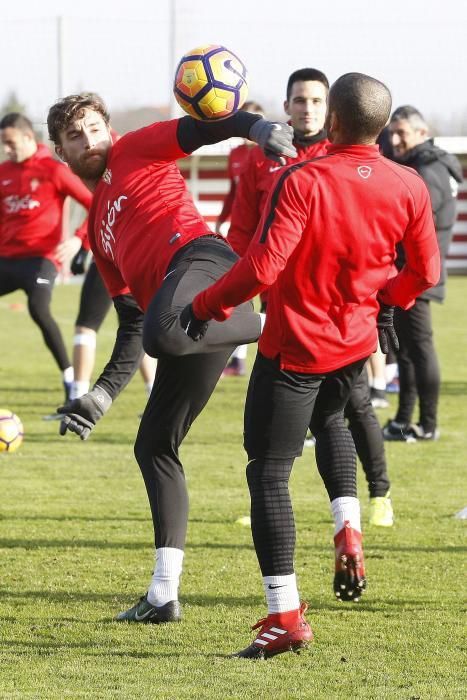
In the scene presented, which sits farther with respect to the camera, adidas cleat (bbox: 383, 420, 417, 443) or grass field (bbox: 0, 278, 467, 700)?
adidas cleat (bbox: 383, 420, 417, 443)

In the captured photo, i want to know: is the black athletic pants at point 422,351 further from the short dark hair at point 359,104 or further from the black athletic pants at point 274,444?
the short dark hair at point 359,104

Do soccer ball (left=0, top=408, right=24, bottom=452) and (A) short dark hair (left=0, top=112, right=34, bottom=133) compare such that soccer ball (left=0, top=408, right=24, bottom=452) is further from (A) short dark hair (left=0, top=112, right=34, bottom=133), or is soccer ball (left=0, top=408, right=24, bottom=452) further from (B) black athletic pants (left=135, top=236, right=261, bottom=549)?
(B) black athletic pants (left=135, top=236, right=261, bottom=549)

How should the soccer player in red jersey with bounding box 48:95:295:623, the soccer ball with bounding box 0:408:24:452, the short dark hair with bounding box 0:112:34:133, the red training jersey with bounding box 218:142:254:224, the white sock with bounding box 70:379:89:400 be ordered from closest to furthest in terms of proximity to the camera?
the soccer player in red jersey with bounding box 48:95:295:623 < the soccer ball with bounding box 0:408:24:452 < the white sock with bounding box 70:379:89:400 < the short dark hair with bounding box 0:112:34:133 < the red training jersey with bounding box 218:142:254:224

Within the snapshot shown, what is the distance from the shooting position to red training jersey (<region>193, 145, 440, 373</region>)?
4.04 meters

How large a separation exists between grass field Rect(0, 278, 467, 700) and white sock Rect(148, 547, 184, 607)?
0.43 ft

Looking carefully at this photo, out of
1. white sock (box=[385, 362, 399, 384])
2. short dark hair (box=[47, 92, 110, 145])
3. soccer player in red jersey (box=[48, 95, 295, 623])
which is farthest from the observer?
white sock (box=[385, 362, 399, 384])

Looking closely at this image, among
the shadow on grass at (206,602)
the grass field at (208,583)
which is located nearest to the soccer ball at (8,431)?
the grass field at (208,583)

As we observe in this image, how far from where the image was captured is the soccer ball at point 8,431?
8656 mm

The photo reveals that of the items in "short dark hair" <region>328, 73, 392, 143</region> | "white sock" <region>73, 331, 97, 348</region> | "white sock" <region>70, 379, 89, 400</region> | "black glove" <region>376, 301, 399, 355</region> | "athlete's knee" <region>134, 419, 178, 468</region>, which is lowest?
"white sock" <region>70, 379, 89, 400</region>

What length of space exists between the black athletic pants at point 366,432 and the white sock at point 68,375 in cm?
471

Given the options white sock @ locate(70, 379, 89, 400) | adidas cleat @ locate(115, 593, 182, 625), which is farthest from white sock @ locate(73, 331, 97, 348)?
adidas cleat @ locate(115, 593, 182, 625)

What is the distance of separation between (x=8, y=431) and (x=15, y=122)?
9.99 feet

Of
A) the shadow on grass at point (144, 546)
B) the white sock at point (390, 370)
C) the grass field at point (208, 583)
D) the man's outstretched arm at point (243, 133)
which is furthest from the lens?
the white sock at point (390, 370)

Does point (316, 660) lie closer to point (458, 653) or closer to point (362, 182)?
point (458, 653)
